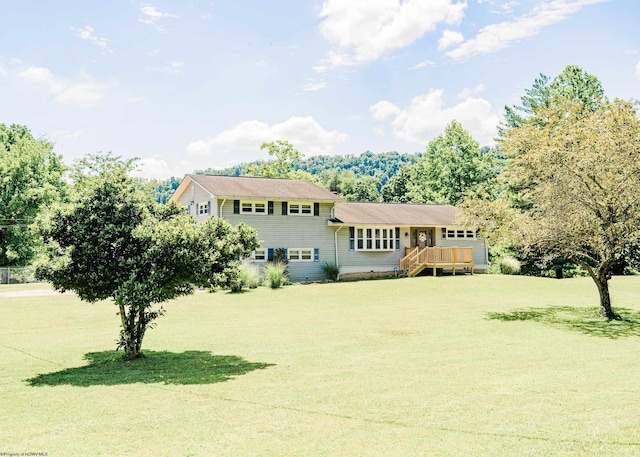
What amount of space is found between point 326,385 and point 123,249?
16.5 feet

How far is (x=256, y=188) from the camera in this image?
34000 millimetres

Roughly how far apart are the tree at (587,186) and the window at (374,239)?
17.3m

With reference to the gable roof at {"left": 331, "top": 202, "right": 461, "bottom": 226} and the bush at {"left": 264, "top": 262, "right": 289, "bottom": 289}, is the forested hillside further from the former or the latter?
the bush at {"left": 264, "top": 262, "right": 289, "bottom": 289}

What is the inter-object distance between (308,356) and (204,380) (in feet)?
9.12

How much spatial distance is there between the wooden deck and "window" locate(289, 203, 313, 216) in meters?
6.99

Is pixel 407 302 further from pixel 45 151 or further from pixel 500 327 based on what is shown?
pixel 45 151

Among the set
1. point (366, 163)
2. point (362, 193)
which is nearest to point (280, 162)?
point (362, 193)

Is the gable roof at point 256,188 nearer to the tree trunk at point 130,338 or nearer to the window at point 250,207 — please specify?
the window at point 250,207

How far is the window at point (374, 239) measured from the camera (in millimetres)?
35812

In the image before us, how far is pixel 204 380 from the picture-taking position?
33.0ft

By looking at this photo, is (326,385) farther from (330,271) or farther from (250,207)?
(330,271)

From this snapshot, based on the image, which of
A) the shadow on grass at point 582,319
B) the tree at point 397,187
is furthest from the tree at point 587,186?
the tree at point 397,187

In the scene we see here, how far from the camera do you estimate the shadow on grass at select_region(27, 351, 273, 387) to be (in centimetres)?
1012

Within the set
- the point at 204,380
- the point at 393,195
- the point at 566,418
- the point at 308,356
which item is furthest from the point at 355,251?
the point at 393,195
